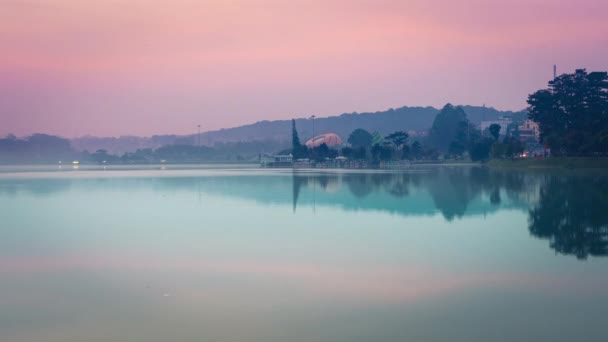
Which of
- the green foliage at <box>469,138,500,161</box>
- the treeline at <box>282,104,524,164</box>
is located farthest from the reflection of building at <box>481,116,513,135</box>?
the green foliage at <box>469,138,500,161</box>

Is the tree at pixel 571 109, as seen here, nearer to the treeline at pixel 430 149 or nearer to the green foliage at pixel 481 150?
the treeline at pixel 430 149

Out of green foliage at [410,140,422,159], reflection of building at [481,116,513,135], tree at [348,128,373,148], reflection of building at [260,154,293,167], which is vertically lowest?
reflection of building at [260,154,293,167]

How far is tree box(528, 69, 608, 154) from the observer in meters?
53.4

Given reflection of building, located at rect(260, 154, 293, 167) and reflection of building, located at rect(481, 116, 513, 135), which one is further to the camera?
reflection of building, located at rect(481, 116, 513, 135)

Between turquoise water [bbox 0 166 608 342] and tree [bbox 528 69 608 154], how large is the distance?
115ft

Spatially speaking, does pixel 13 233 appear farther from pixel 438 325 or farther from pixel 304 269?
pixel 438 325

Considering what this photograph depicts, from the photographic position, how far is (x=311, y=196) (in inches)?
1151

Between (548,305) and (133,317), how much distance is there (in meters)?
5.71

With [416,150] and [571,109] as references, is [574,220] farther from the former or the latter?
[416,150]

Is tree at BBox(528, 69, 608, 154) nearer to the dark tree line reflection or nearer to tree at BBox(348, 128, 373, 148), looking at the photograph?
the dark tree line reflection

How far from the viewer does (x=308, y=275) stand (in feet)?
35.7

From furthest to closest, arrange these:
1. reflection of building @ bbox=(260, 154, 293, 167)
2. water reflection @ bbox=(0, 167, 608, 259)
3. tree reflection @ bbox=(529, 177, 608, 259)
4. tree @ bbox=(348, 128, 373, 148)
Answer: tree @ bbox=(348, 128, 373, 148)
reflection of building @ bbox=(260, 154, 293, 167)
water reflection @ bbox=(0, 167, 608, 259)
tree reflection @ bbox=(529, 177, 608, 259)

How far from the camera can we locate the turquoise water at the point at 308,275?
305 inches

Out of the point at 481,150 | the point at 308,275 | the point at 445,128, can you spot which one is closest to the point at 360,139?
the point at 445,128
